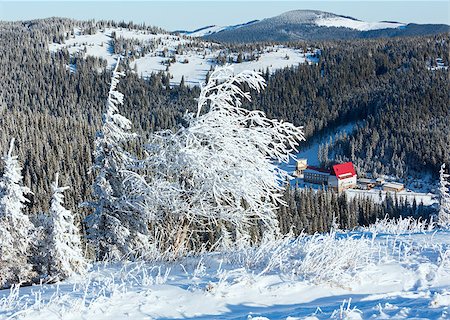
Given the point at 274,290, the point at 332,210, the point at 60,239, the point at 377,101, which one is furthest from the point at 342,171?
the point at 274,290

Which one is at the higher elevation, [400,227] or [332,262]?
[332,262]

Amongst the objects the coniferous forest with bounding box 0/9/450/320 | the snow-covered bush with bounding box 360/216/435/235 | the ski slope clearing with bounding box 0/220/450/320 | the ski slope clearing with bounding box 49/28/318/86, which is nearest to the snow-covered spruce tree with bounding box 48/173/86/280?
the coniferous forest with bounding box 0/9/450/320

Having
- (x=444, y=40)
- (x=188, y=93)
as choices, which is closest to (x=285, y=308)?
(x=188, y=93)

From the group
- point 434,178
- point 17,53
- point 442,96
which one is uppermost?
point 17,53

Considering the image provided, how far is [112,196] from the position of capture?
1241 centimetres

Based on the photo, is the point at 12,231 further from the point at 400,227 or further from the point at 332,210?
the point at 332,210

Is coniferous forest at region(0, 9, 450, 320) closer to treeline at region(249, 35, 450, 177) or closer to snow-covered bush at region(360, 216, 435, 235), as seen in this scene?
snow-covered bush at region(360, 216, 435, 235)

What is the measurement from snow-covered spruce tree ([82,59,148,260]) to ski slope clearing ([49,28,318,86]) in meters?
144

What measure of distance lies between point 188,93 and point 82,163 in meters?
70.8

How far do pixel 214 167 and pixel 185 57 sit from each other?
17591cm

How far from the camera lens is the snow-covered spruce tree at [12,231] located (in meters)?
9.39

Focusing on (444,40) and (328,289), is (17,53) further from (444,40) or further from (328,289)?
(328,289)

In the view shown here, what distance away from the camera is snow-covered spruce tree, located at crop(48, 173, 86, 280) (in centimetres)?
894

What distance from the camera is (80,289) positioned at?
6301mm
